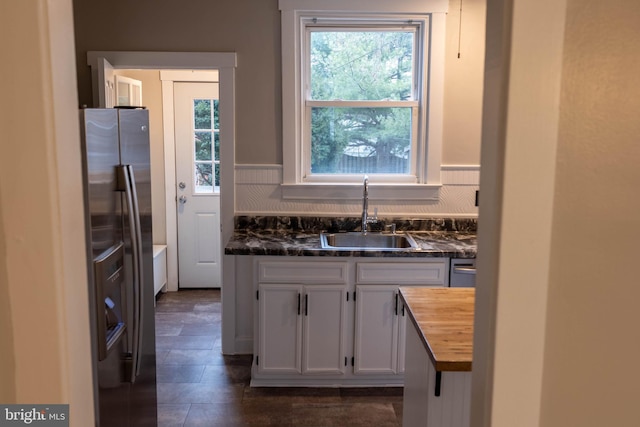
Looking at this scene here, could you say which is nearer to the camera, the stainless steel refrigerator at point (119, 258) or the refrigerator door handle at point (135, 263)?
the stainless steel refrigerator at point (119, 258)

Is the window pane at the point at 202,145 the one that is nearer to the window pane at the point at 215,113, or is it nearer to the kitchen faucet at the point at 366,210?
the window pane at the point at 215,113

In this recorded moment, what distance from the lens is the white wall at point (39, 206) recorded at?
0.83 meters

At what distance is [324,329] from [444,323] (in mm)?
1350

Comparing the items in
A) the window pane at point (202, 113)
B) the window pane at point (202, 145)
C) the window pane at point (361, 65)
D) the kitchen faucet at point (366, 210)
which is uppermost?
the window pane at point (361, 65)

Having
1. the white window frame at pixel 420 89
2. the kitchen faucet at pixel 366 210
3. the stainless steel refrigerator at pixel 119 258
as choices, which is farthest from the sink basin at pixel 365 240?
the stainless steel refrigerator at pixel 119 258

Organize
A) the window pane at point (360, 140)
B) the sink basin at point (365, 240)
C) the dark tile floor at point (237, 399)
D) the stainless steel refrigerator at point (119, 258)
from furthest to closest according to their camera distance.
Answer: the window pane at point (360, 140), the sink basin at point (365, 240), the dark tile floor at point (237, 399), the stainless steel refrigerator at point (119, 258)

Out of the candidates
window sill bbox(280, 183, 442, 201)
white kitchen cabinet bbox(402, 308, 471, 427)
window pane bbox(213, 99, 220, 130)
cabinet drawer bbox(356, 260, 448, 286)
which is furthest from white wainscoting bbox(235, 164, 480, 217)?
white kitchen cabinet bbox(402, 308, 471, 427)

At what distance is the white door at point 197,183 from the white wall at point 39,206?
402 centimetres

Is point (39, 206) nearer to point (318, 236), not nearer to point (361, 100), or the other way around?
point (318, 236)

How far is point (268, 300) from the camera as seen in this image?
3.12m

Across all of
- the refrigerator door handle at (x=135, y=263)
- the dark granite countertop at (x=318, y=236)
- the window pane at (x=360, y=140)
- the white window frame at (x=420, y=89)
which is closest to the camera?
the refrigerator door handle at (x=135, y=263)

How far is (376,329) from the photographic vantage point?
3.16 m

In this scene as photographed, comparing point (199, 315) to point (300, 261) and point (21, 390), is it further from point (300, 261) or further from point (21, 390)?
point (21, 390)

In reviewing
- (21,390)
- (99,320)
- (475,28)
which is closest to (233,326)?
(99,320)
